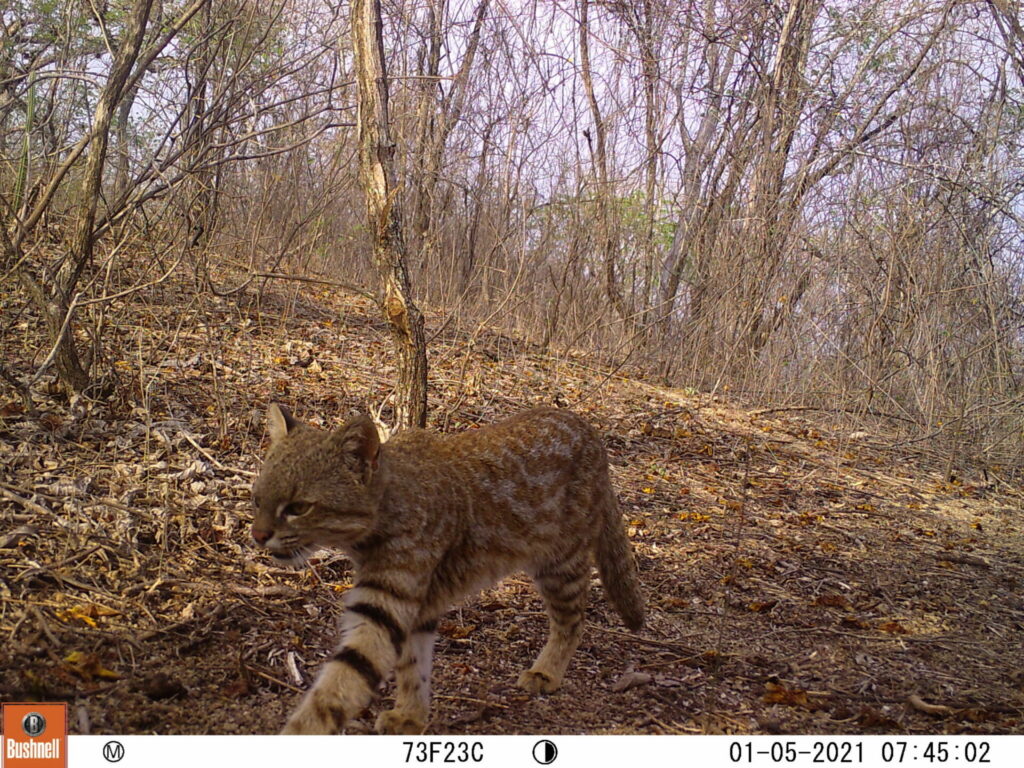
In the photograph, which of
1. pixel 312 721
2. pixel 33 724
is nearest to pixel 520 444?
pixel 312 721

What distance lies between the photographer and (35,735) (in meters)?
2.95

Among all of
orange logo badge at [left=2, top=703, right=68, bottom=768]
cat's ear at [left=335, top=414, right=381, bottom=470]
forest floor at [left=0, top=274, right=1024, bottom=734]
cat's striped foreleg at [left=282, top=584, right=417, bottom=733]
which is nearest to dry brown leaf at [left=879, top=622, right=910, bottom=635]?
forest floor at [left=0, top=274, right=1024, bottom=734]

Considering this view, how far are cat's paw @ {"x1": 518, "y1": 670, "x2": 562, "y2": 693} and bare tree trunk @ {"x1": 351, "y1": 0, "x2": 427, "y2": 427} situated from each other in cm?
229

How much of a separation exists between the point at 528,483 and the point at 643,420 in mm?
4857

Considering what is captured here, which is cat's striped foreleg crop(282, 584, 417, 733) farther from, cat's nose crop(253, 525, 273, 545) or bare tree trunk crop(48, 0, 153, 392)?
bare tree trunk crop(48, 0, 153, 392)

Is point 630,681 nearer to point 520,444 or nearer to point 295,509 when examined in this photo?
point 520,444

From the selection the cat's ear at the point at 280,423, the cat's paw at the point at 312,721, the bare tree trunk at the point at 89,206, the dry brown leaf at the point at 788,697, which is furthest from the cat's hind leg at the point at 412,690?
the bare tree trunk at the point at 89,206

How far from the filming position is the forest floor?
3.71 metres

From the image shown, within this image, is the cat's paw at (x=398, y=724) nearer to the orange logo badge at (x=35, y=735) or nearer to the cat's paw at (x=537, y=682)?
the cat's paw at (x=537, y=682)

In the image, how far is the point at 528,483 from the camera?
4.33 m
